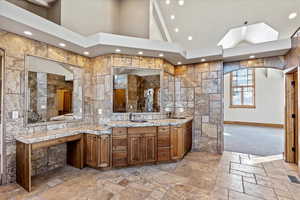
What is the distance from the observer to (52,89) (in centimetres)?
296

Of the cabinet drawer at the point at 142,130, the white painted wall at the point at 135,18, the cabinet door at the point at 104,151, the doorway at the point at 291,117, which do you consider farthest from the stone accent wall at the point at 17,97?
the doorway at the point at 291,117

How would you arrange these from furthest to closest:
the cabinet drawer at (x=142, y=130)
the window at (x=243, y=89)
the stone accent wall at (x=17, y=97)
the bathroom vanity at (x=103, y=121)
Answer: the window at (x=243, y=89)
the cabinet drawer at (x=142, y=130)
the bathroom vanity at (x=103, y=121)
the stone accent wall at (x=17, y=97)

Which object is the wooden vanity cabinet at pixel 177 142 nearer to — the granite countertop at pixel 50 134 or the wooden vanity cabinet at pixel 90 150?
the granite countertop at pixel 50 134

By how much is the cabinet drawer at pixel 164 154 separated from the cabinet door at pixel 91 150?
1.34 m

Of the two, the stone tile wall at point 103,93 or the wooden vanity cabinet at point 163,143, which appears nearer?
the stone tile wall at point 103,93

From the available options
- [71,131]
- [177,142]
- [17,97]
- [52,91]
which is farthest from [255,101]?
[17,97]

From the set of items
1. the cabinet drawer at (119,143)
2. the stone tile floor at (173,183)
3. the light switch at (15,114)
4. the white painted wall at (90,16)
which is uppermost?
the white painted wall at (90,16)

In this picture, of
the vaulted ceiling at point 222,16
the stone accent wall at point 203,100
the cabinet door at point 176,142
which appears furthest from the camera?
the stone accent wall at point 203,100

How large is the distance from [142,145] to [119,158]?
0.53 meters

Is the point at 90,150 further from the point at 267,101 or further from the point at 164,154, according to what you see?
the point at 267,101

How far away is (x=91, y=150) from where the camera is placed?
293 cm

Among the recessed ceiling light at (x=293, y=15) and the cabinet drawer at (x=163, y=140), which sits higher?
the recessed ceiling light at (x=293, y=15)

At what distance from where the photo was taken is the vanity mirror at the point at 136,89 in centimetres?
344

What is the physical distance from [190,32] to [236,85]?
589cm
